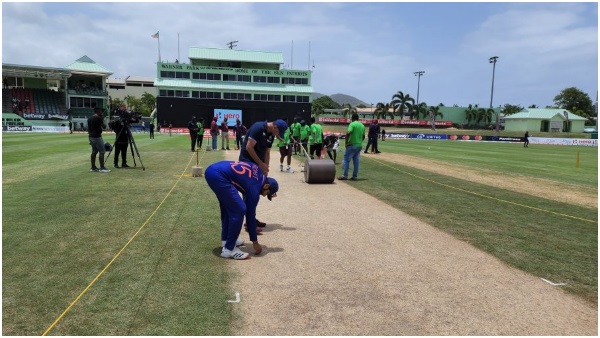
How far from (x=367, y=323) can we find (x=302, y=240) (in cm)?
281

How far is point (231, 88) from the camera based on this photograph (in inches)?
2699

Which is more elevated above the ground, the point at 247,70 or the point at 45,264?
the point at 247,70

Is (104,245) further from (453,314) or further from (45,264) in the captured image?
(453,314)

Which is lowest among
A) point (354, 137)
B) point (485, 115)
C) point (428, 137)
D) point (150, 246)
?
point (428, 137)

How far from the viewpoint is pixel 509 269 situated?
5.44m

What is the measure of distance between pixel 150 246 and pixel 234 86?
65.6 m

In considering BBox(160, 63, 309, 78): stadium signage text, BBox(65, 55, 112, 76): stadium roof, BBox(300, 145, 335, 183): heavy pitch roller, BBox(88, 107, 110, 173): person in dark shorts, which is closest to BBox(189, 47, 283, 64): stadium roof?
BBox(160, 63, 309, 78): stadium signage text

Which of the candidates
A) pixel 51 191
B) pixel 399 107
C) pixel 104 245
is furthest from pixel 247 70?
pixel 104 245

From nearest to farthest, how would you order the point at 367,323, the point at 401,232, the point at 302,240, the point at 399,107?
the point at 367,323 → the point at 302,240 → the point at 401,232 → the point at 399,107

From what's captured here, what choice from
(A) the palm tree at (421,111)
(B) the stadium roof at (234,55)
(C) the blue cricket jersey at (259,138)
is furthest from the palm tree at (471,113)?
(C) the blue cricket jersey at (259,138)

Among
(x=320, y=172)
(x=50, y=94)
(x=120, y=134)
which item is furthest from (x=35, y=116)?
(x=320, y=172)

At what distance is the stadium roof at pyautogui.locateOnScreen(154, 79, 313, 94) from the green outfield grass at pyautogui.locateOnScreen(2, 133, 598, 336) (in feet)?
188

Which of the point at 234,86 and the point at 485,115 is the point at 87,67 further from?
the point at 485,115

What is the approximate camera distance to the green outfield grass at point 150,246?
3945mm
